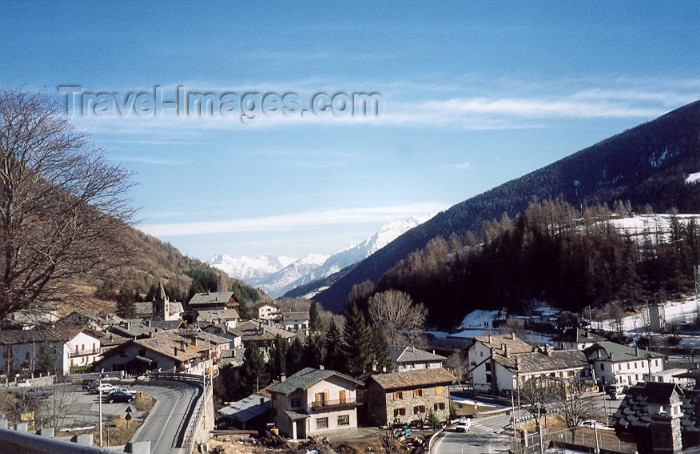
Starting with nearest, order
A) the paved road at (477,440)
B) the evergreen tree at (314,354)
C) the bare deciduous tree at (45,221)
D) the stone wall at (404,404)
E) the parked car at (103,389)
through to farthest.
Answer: the bare deciduous tree at (45,221)
the parked car at (103,389)
the paved road at (477,440)
the stone wall at (404,404)
the evergreen tree at (314,354)

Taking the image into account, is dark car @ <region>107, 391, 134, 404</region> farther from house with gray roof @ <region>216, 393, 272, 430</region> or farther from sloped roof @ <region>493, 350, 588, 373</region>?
sloped roof @ <region>493, 350, 588, 373</region>

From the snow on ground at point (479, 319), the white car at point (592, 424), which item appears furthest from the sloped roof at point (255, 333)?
the snow on ground at point (479, 319)

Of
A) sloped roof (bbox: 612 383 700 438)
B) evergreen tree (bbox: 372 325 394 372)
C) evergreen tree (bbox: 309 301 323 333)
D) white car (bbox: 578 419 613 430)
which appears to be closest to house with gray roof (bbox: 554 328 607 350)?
evergreen tree (bbox: 372 325 394 372)

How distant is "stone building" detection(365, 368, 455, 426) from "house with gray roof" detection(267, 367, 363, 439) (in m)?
3.30

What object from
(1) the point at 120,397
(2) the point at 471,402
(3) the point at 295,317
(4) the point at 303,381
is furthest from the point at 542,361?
(3) the point at 295,317

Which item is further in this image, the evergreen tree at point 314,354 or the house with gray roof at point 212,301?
the house with gray roof at point 212,301

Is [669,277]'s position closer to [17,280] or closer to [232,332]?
[232,332]

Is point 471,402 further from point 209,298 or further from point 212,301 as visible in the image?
point 209,298

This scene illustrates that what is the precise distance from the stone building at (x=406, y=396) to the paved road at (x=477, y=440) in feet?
12.6

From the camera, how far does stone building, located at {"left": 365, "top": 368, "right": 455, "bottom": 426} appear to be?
157ft

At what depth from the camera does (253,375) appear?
54.2 meters

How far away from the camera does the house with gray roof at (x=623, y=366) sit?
67.4 metres

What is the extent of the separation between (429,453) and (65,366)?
38.7 metres

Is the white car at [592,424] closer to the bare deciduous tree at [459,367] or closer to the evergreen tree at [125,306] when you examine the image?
the bare deciduous tree at [459,367]
